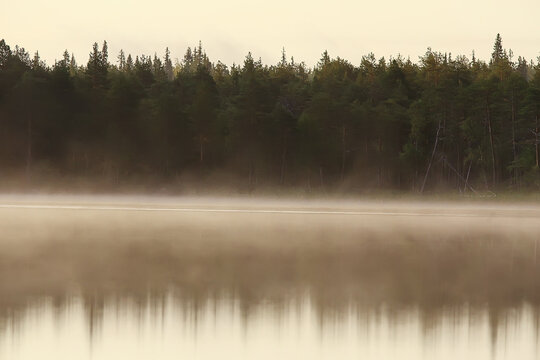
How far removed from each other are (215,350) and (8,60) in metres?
81.7

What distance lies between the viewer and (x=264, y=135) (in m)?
76.9

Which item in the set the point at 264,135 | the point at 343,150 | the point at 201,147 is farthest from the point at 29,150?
the point at 343,150

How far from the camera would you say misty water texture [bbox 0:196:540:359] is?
37.9ft

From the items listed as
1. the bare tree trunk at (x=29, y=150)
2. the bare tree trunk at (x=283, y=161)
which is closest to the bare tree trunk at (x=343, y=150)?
the bare tree trunk at (x=283, y=161)

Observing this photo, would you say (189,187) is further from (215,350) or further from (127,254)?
(215,350)

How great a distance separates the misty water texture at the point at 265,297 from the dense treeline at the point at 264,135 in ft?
161

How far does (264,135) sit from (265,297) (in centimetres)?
6219

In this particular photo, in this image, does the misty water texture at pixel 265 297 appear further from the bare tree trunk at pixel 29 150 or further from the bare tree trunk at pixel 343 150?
the bare tree trunk at pixel 343 150

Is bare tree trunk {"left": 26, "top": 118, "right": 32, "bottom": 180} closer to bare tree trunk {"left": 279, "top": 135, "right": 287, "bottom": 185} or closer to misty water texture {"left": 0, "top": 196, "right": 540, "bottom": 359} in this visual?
bare tree trunk {"left": 279, "top": 135, "right": 287, "bottom": 185}

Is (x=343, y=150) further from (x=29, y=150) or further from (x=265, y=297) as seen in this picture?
(x=265, y=297)

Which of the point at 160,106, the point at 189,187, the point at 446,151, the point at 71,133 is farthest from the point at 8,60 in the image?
the point at 446,151

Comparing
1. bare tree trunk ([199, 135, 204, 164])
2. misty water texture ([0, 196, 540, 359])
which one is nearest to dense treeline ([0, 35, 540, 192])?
bare tree trunk ([199, 135, 204, 164])

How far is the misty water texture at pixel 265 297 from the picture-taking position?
37.9 feet

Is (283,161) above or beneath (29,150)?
beneath
